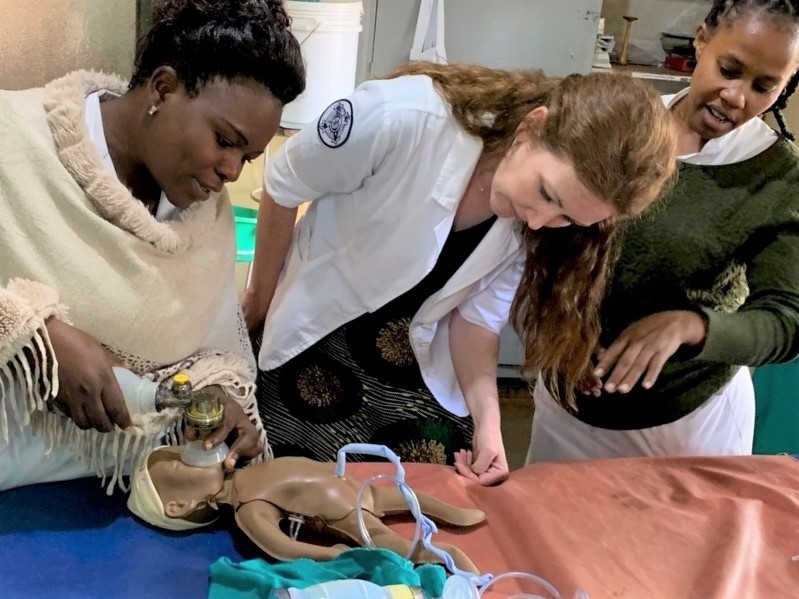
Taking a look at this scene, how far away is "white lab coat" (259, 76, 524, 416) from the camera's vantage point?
1.07m

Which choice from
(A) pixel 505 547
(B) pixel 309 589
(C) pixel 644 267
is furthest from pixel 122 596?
(C) pixel 644 267

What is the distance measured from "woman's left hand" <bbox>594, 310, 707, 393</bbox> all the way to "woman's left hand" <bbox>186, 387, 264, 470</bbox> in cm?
50

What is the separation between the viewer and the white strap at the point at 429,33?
227 cm

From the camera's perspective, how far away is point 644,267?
4.03 ft

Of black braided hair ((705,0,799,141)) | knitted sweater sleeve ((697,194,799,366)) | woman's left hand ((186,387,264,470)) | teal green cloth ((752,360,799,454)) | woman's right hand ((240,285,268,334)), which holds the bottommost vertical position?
teal green cloth ((752,360,799,454))

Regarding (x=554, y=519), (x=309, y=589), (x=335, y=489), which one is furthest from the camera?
(x=554, y=519)

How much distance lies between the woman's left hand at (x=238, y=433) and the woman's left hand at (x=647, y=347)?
1.64 ft

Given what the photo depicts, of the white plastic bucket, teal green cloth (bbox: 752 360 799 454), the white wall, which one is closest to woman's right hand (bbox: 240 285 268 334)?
the white plastic bucket

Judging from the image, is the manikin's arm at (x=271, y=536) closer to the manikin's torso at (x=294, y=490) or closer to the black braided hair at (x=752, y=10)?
→ the manikin's torso at (x=294, y=490)

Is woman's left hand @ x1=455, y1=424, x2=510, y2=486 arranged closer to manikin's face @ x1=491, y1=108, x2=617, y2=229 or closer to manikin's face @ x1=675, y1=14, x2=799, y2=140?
manikin's face @ x1=491, y1=108, x2=617, y2=229

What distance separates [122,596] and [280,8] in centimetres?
65

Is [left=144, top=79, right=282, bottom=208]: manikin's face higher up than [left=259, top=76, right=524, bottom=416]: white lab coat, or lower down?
higher up

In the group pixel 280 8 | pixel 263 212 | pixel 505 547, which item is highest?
pixel 280 8

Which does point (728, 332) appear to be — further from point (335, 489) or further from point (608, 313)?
point (335, 489)
